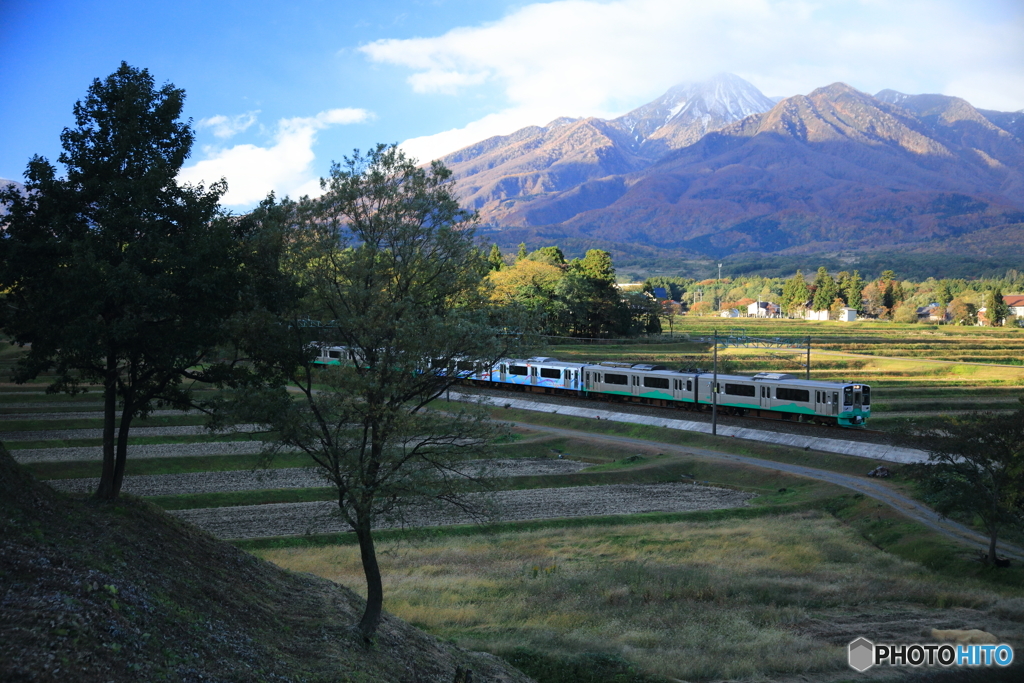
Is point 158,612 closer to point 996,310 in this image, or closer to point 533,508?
point 533,508

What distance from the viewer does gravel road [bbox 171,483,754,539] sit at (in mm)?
31234

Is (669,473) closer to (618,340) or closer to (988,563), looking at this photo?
(988,563)

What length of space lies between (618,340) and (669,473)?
5805 centimetres

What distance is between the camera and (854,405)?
48.2m

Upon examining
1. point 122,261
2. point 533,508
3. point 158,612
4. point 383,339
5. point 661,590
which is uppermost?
point 122,261

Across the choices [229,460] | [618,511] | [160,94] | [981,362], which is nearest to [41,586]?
[160,94]

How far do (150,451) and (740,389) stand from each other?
4003cm

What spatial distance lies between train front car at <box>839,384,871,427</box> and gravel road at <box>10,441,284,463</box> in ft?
A: 120

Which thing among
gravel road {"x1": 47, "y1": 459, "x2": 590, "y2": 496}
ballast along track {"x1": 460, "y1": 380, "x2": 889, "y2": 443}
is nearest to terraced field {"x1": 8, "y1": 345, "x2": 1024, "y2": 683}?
gravel road {"x1": 47, "y1": 459, "x2": 590, "y2": 496}

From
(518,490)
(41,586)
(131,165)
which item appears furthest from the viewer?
(518,490)

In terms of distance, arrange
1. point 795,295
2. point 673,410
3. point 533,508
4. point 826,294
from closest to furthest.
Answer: point 533,508 < point 673,410 < point 826,294 < point 795,295

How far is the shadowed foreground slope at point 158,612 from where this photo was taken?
37.1ft

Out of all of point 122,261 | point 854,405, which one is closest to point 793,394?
point 854,405

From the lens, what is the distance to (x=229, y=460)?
4297cm
